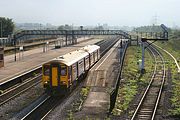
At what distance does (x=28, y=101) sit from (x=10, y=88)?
16.5ft

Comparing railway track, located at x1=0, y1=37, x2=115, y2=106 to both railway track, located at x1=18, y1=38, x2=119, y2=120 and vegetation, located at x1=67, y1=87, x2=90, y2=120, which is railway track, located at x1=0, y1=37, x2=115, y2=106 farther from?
vegetation, located at x1=67, y1=87, x2=90, y2=120

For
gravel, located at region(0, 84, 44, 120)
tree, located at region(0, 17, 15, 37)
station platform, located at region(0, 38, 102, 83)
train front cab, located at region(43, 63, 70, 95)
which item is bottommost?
gravel, located at region(0, 84, 44, 120)

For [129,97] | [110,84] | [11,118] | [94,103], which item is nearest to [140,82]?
[110,84]

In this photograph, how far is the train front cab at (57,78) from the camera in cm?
2109

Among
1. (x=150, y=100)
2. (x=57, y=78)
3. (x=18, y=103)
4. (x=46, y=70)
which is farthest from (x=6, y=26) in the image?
(x=150, y=100)

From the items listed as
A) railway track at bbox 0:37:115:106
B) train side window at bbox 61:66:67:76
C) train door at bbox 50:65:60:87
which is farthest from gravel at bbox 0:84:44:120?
train side window at bbox 61:66:67:76

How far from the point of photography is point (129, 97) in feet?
70.6

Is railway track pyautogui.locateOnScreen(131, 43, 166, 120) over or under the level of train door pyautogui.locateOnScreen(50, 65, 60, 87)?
under

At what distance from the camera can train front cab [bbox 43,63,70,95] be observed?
69.2 feet

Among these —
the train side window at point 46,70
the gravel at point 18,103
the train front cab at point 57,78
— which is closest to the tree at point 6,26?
the gravel at point 18,103

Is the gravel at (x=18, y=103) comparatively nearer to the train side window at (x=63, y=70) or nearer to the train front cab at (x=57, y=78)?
the train front cab at (x=57, y=78)

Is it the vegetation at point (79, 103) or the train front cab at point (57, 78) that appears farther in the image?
the train front cab at point (57, 78)

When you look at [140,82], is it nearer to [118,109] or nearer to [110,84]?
[110,84]

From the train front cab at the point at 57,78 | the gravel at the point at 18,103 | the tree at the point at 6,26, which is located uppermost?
the tree at the point at 6,26
